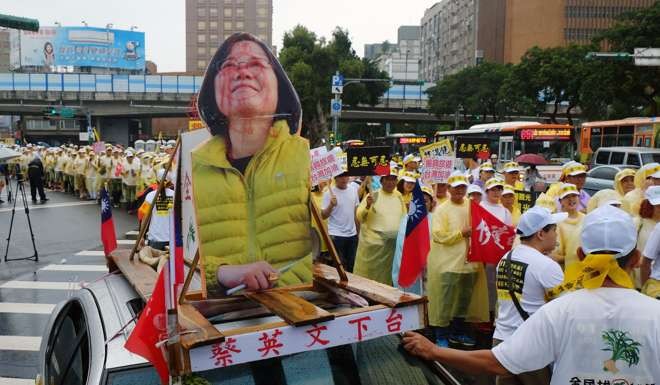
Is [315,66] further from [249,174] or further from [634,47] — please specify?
[249,174]

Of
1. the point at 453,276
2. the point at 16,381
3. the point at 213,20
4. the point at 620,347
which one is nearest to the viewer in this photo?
the point at 620,347

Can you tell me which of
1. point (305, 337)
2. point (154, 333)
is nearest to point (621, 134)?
point (305, 337)

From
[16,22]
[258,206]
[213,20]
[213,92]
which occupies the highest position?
[213,20]

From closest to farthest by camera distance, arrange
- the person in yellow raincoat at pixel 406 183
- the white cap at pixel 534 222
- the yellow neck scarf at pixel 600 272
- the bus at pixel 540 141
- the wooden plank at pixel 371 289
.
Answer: the yellow neck scarf at pixel 600 272 → the wooden plank at pixel 371 289 → the white cap at pixel 534 222 → the person in yellow raincoat at pixel 406 183 → the bus at pixel 540 141

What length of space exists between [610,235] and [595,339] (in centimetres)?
43

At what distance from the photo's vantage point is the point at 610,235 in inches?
96.8

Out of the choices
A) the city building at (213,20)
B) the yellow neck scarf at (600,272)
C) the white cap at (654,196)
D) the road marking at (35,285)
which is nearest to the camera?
the yellow neck scarf at (600,272)

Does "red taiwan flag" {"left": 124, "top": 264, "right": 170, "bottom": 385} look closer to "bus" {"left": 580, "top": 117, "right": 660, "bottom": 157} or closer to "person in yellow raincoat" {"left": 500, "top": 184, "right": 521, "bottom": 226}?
"person in yellow raincoat" {"left": 500, "top": 184, "right": 521, "bottom": 226}

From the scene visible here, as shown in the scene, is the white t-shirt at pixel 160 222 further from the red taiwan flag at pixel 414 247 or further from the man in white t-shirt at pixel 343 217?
the red taiwan flag at pixel 414 247

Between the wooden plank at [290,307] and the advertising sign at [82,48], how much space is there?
97738 millimetres

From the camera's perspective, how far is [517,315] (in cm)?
424

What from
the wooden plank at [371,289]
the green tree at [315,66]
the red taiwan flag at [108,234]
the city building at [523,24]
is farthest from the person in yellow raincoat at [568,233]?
the city building at [523,24]

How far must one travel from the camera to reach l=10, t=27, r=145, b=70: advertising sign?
302 ft

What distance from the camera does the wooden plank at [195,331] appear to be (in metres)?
2.29
